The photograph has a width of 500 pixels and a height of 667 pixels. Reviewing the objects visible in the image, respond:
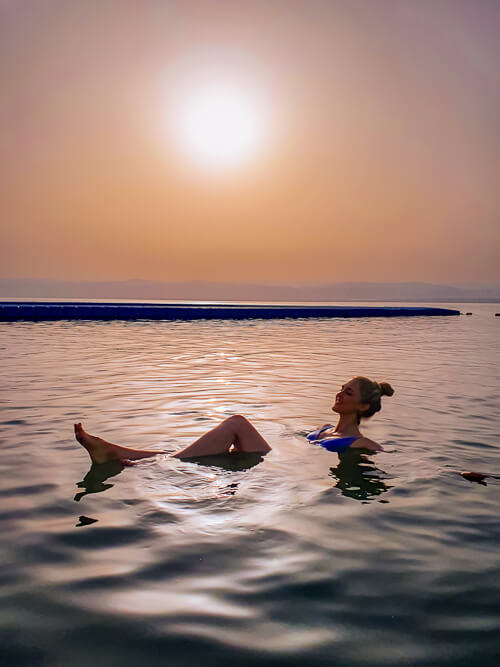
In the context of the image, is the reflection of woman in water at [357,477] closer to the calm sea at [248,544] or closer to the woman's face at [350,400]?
the calm sea at [248,544]

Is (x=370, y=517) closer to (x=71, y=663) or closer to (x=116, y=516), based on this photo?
(x=116, y=516)

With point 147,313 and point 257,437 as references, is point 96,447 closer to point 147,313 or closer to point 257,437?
point 257,437

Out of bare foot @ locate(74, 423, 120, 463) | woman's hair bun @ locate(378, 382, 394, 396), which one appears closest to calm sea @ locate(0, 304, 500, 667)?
bare foot @ locate(74, 423, 120, 463)

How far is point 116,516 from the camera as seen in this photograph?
448 cm

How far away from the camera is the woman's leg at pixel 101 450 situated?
5449 mm

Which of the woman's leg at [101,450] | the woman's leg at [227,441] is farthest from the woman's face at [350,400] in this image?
the woman's leg at [101,450]

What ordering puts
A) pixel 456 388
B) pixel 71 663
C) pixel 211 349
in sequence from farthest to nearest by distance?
pixel 211 349, pixel 456 388, pixel 71 663

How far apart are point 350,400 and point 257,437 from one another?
3.60ft

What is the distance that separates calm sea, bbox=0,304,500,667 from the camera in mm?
2842

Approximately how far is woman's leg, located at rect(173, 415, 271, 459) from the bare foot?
66 centimetres

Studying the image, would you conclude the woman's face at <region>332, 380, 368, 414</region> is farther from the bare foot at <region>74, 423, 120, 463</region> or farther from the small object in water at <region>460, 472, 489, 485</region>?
the bare foot at <region>74, 423, 120, 463</region>

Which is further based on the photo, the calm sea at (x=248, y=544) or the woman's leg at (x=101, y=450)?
the woman's leg at (x=101, y=450)

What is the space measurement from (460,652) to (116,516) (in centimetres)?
264

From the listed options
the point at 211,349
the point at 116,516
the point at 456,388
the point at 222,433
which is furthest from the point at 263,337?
the point at 116,516
